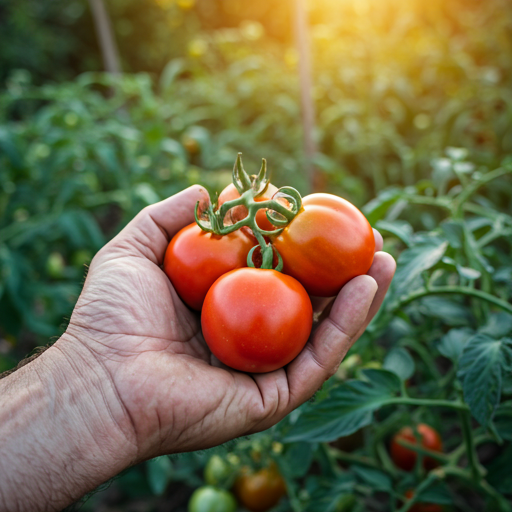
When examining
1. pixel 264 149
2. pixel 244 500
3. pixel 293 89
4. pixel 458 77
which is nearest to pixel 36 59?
pixel 293 89

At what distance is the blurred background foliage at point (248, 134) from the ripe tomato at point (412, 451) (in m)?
0.63

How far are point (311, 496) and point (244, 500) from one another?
53cm

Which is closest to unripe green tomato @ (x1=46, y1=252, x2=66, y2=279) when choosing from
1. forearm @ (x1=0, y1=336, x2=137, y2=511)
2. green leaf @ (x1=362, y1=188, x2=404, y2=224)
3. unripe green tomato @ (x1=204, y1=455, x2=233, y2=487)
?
unripe green tomato @ (x1=204, y1=455, x2=233, y2=487)

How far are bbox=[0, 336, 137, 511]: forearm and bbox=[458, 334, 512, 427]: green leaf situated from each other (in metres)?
0.66

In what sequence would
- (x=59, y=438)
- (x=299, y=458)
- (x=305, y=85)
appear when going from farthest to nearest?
(x=305, y=85) < (x=299, y=458) < (x=59, y=438)

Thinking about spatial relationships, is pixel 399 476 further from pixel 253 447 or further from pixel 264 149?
pixel 264 149

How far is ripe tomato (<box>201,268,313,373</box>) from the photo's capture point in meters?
0.83

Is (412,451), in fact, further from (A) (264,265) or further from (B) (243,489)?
(A) (264,265)

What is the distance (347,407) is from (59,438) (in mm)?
599

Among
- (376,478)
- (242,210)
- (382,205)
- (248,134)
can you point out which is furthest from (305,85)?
(376,478)

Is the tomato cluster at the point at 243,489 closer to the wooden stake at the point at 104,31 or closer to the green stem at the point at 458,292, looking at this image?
the green stem at the point at 458,292

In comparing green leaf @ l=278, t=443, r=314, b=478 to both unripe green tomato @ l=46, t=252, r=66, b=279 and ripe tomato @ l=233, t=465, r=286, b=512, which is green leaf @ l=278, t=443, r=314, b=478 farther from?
unripe green tomato @ l=46, t=252, r=66, b=279

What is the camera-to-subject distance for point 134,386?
2.70 feet

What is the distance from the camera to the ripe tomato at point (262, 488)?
A: 4.86 feet
